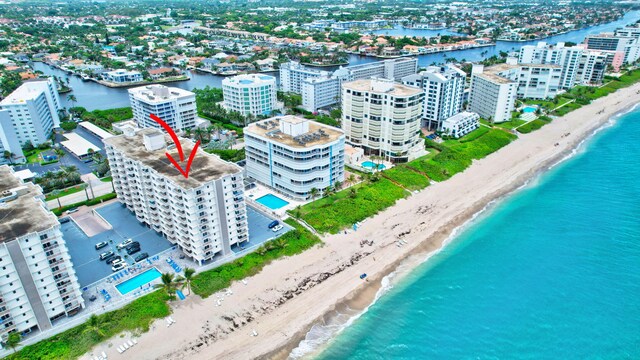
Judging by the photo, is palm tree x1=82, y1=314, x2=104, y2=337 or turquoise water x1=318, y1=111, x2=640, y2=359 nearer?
palm tree x1=82, y1=314, x2=104, y2=337

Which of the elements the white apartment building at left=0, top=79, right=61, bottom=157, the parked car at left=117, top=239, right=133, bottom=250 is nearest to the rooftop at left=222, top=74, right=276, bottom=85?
the white apartment building at left=0, top=79, right=61, bottom=157

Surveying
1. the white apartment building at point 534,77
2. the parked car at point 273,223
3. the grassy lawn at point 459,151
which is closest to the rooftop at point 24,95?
the parked car at point 273,223

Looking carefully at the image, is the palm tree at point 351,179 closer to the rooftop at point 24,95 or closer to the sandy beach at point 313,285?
the sandy beach at point 313,285

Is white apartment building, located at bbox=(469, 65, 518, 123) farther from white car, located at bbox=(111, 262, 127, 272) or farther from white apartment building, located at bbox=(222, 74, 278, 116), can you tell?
white car, located at bbox=(111, 262, 127, 272)

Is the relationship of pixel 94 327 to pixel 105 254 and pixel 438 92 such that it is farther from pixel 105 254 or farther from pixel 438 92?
pixel 438 92

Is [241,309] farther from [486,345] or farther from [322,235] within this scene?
[486,345]
